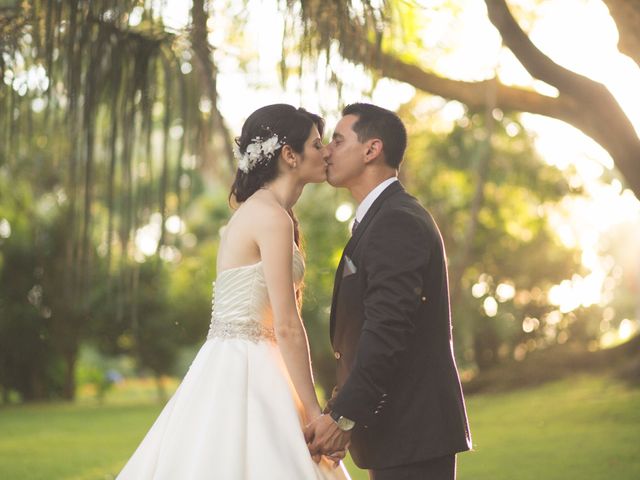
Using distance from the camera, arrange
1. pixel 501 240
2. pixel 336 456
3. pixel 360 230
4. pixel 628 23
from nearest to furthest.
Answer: pixel 336 456 < pixel 360 230 < pixel 628 23 < pixel 501 240

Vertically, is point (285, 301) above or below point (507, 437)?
above

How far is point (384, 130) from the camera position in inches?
143

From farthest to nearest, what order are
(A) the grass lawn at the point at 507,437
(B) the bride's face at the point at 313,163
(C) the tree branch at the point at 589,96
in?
(A) the grass lawn at the point at 507,437 < (C) the tree branch at the point at 589,96 < (B) the bride's face at the point at 313,163

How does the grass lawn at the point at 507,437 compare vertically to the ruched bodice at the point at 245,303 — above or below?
below

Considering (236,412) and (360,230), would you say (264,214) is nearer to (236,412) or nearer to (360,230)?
(360,230)

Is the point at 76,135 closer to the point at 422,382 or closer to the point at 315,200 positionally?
the point at 422,382

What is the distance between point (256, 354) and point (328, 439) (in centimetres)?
47

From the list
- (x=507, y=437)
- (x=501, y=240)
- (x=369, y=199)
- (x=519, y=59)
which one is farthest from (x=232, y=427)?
(x=501, y=240)

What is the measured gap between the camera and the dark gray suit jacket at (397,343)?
10.5 feet

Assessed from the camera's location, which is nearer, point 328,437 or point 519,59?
point 328,437

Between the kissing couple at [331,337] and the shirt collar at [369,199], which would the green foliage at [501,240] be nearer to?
the kissing couple at [331,337]

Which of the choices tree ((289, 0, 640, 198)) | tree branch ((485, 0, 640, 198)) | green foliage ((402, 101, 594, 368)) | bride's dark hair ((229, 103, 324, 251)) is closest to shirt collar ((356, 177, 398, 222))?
bride's dark hair ((229, 103, 324, 251))

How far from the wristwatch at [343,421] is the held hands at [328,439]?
2 centimetres

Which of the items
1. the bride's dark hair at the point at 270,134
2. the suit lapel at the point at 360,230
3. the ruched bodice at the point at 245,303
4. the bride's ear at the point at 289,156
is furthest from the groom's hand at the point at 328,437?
the bride's ear at the point at 289,156
